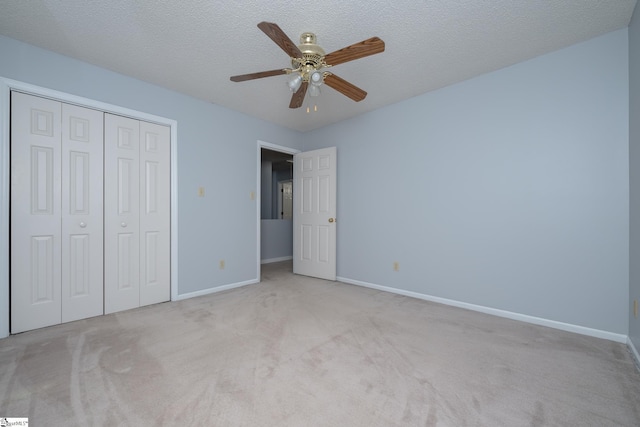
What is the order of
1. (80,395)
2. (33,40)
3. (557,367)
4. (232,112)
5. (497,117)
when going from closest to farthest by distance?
(80,395) < (557,367) < (33,40) < (497,117) < (232,112)

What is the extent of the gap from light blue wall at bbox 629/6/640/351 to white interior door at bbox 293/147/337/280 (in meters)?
3.05

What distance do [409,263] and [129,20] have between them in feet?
12.0

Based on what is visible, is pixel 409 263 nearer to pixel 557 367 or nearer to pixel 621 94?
pixel 557 367

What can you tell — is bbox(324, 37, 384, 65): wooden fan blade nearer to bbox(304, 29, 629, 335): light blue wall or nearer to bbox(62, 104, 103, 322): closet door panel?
bbox(304, 29, 629, 335): light blue wall

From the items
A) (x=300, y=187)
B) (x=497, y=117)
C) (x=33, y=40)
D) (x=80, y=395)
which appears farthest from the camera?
(x=300, y=187)

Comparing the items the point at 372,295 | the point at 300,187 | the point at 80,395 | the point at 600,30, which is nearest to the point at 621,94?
the point at 600,30

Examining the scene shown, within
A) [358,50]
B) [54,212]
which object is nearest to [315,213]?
[358,50]

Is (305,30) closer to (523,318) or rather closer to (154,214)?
(154,214)

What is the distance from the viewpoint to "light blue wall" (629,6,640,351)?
1.93 meters

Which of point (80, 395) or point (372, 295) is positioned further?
point (372, 295)

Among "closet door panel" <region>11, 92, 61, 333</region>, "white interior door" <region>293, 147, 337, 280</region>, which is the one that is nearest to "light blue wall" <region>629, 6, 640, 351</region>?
"white interior door" <region>293, 147, 337, 280</region>

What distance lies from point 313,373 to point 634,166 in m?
2.79

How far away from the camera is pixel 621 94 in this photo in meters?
2.21

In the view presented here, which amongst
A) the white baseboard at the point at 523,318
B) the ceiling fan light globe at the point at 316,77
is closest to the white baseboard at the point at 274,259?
the white baseboard at the point at 523,318
